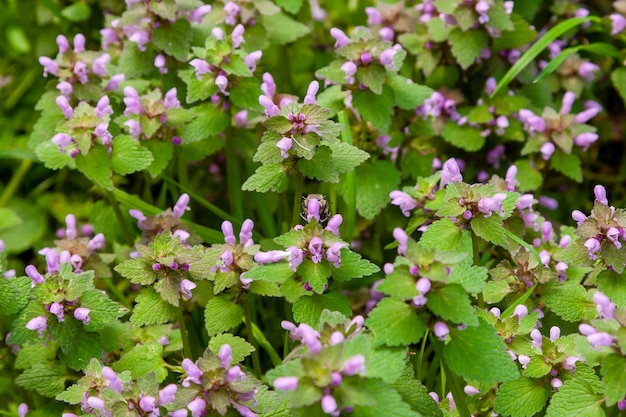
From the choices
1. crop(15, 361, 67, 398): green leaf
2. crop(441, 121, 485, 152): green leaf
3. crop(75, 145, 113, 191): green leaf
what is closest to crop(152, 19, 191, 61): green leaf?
crop(75, 145, 113, 191): green leaf

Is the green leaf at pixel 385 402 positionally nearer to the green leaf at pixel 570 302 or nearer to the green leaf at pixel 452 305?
the green leaf at pixel 452 305

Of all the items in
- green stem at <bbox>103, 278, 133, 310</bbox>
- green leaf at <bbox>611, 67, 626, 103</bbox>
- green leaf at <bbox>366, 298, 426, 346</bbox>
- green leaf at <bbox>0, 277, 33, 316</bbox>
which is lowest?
green stem at <bbox>103, 278, 133, 310</bbox>

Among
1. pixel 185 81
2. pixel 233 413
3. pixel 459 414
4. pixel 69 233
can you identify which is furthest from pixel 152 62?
pixel 459 414

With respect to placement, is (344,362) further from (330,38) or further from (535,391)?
(330,38)

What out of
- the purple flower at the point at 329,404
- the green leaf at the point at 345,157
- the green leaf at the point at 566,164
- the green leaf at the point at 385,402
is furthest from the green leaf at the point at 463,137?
the purple flower at the point at 329,404

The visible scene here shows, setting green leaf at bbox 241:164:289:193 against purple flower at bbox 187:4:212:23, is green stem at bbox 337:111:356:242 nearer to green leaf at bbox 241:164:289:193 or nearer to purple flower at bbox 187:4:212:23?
green leaf at bbox 241:164:289:193
